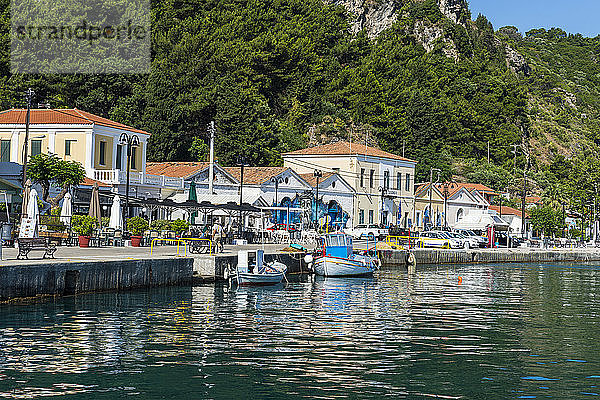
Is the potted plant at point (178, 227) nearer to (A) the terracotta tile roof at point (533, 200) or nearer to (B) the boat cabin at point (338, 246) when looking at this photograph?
(B) the boat cabin at point (338, 246)

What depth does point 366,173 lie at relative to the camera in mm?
89688

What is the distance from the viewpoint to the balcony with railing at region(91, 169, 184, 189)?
6216cm

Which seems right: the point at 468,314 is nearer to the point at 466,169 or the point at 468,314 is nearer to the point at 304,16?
the point at 466,169

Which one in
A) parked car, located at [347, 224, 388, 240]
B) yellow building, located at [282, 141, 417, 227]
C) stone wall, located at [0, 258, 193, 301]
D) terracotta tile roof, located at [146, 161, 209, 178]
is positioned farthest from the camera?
yellow building, located at [282, 141, 417, 227]

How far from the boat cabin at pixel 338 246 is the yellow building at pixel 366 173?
120 ft

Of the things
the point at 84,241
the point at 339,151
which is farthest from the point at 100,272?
the point at 339,151

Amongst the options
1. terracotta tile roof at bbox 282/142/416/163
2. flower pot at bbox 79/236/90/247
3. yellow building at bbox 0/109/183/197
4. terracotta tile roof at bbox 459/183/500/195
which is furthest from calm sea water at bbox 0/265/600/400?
terracotta tile roof at bbox 459/183/500/195

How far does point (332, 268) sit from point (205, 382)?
2975cm

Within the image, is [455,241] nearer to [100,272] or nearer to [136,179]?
[136,179]

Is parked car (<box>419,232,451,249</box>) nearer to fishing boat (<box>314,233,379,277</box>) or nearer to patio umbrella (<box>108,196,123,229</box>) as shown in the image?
fishing boat (<box>314,233,379,277</box>)

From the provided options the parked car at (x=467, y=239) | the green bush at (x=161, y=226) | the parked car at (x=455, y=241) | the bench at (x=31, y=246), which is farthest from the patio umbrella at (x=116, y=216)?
the parked car at (x=467, y=239)

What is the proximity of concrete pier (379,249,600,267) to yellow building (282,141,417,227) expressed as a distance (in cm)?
1736


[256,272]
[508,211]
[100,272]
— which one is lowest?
[256,272]

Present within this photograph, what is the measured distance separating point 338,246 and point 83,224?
14585 mm
